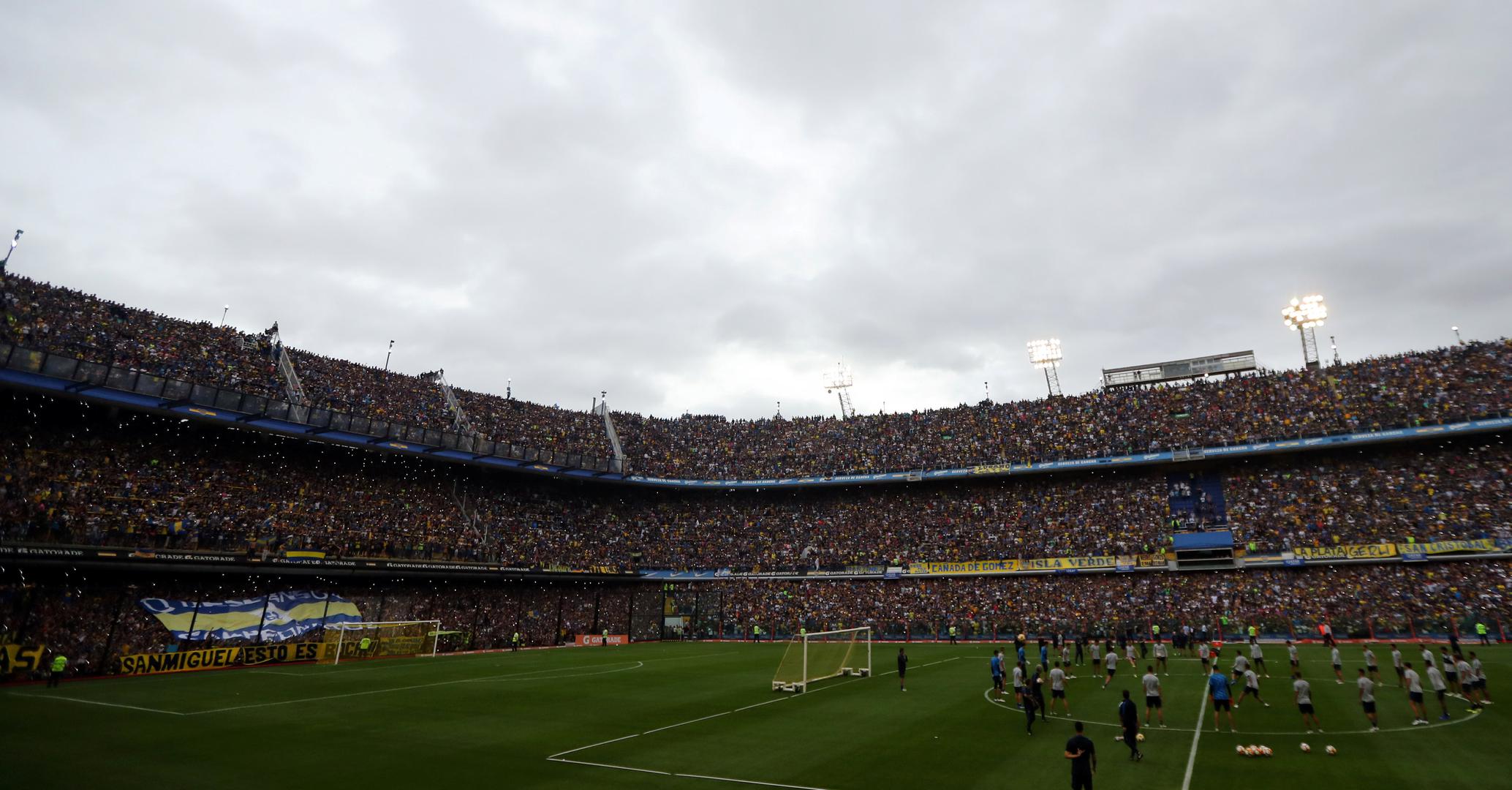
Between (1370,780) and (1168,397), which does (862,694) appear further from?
(1168,397)

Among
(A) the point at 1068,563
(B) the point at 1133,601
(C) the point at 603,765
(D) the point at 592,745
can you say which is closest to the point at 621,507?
(A) the point at 1068,563

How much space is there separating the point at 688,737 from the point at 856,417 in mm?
54521

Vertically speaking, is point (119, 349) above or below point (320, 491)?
above

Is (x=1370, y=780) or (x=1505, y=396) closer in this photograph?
(x=1370, y=780)

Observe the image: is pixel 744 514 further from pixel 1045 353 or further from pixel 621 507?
pixel 1045 353

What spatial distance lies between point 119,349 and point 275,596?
53.4 ft

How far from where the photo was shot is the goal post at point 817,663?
27672 mm

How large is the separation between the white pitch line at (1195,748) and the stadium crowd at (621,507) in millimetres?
31745

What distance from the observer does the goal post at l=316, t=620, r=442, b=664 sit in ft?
132

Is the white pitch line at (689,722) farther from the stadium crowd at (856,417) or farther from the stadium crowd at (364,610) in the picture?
the stadium crowd at (856,417)

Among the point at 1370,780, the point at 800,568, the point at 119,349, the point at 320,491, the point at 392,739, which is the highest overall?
the point at 119,349

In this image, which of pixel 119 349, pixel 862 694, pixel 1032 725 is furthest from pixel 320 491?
pixel 1032 725

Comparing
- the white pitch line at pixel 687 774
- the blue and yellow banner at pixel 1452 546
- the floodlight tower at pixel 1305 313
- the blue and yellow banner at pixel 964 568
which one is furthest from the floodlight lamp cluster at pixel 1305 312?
the white pitch line at pixel 687 774

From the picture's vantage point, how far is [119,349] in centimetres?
3966
